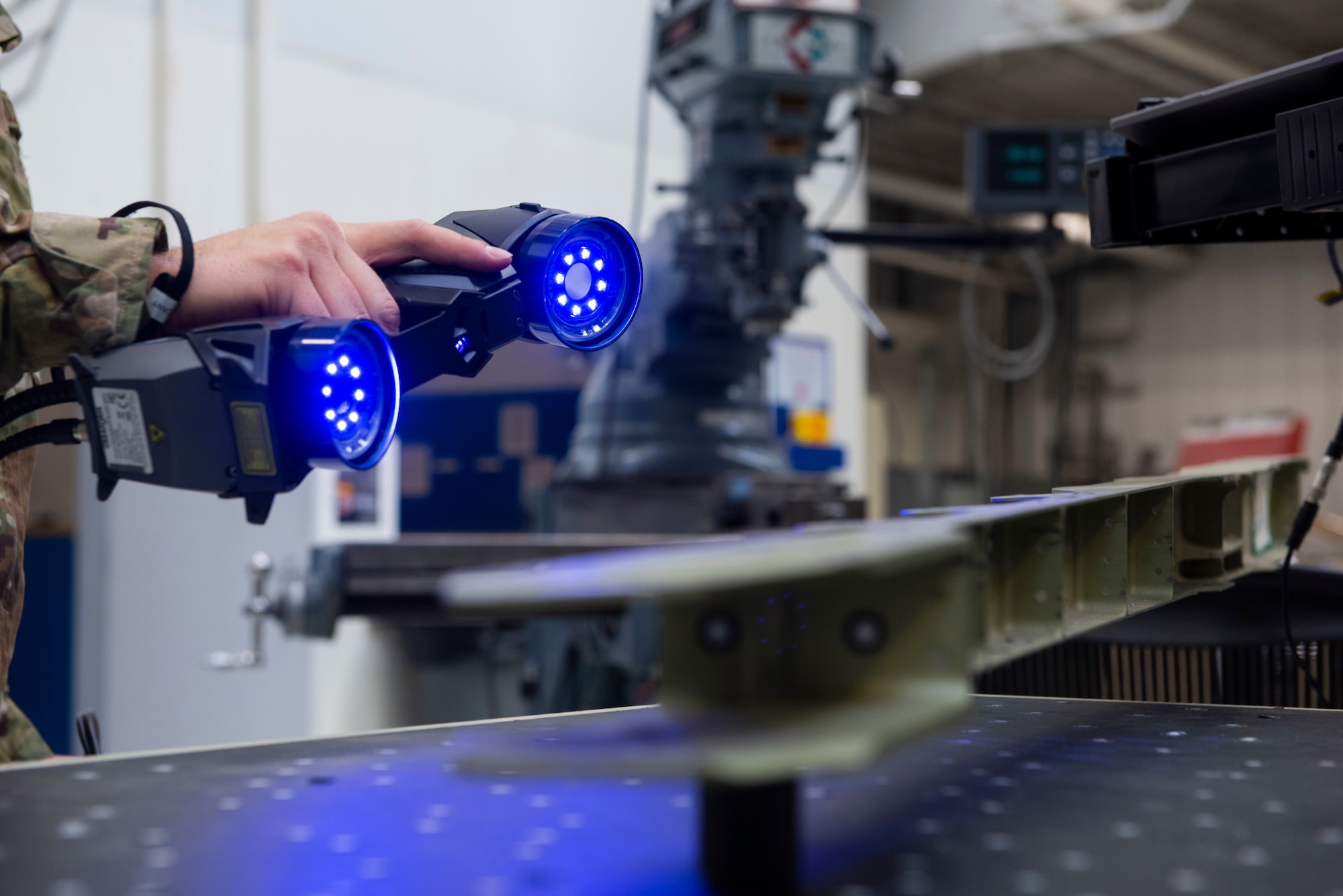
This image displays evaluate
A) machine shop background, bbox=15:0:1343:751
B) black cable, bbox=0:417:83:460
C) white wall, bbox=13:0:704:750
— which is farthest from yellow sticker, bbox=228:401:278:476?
white wall, bbox=13:0:704:750

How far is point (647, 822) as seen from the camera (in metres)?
0.50

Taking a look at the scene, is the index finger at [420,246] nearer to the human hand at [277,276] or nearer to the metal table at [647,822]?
the human hand at [277,276]

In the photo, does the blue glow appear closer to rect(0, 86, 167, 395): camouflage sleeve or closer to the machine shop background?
rect(0, 86, 167, 395): camouflage sleeve

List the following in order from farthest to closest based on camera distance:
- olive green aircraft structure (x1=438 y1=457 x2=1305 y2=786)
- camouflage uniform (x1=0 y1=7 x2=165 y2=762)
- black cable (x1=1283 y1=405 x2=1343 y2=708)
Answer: black cable (x1=1283 y1=405 x2=1343 y2=708) < camouflage uniform (x1=0 y1=7 x2=165 y2=762) < olive green aircraft structure (x1=438 y1=457 x2=1305 y2=786)

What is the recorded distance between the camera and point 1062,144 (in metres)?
2.07

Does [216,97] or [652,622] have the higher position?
[216,97]

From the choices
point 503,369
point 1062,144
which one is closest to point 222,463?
point 1062,144

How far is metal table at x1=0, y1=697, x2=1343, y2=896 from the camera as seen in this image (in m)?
0.42

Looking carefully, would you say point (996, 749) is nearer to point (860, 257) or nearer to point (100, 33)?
point (100, 33)

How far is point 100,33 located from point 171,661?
134cm

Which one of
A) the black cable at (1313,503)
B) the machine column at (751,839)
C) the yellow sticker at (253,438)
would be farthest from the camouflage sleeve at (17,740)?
the black cable at (1313,503)

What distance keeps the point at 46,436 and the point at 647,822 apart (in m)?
0.46

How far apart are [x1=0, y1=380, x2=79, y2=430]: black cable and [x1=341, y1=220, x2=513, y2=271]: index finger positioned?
0.61ft

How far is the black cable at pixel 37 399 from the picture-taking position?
0.64 m
